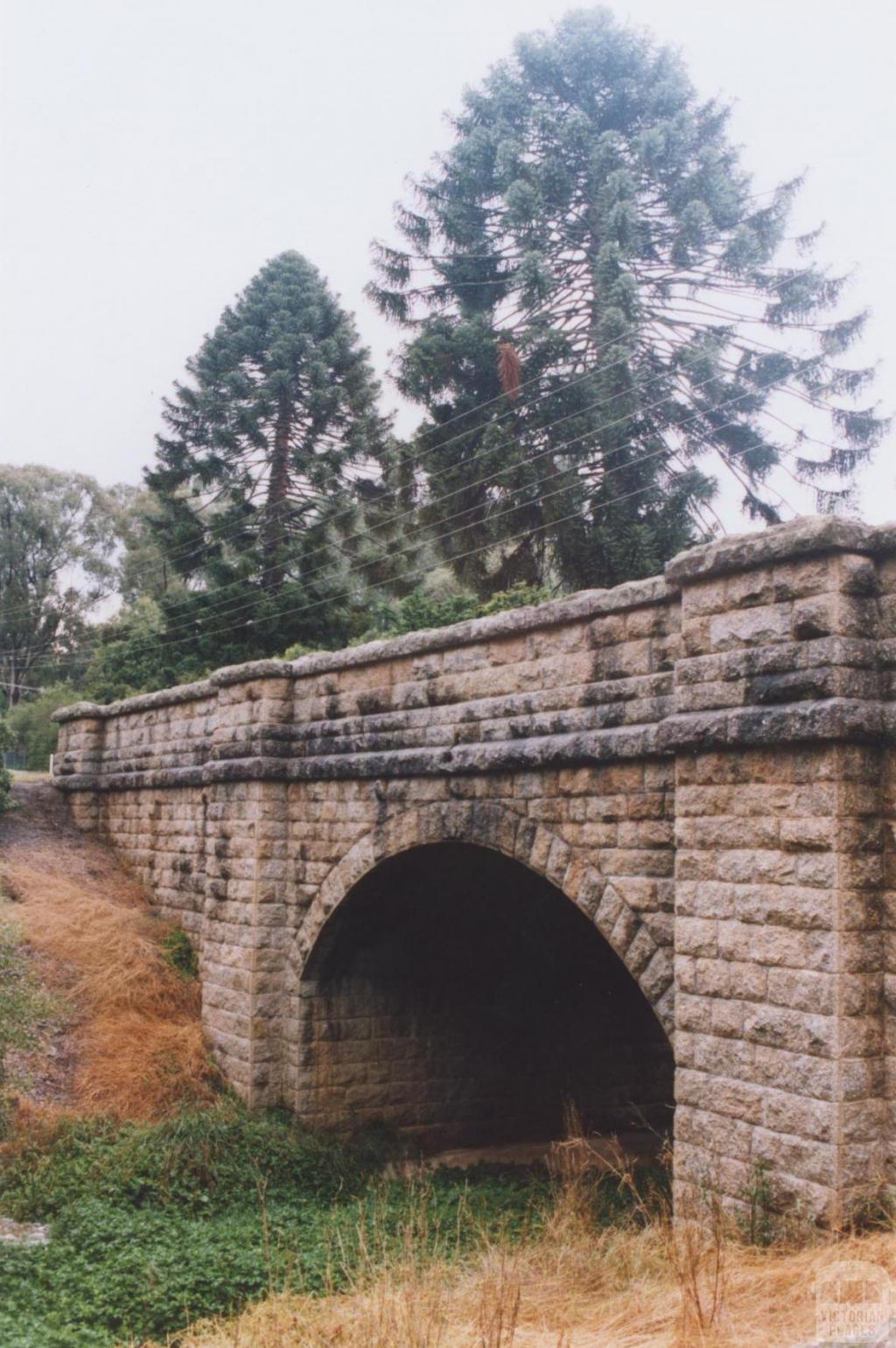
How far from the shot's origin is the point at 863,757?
226 inches

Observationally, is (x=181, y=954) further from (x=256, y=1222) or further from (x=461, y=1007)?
(x=256, y=1222)

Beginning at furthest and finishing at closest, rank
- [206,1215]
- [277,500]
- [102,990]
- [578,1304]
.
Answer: [277,500]
[102,990]
[206,1215]
[578,1304]

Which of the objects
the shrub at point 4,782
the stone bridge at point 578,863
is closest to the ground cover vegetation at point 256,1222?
the stone bridge at point 578,863

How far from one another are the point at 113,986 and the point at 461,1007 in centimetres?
341

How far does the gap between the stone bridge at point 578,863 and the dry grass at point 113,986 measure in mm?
447

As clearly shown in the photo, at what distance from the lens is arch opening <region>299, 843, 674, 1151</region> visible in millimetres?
10539

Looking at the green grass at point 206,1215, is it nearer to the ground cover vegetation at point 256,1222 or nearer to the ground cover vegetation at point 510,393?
the ground cover vegetation at point 256,1222

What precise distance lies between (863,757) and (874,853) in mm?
445

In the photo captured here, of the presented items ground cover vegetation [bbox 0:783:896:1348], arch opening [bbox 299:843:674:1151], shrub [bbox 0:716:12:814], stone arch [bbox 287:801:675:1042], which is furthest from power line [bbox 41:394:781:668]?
stone arch [bbox 287:801:675:1042]

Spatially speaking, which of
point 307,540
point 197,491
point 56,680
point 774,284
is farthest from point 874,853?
point 56,680

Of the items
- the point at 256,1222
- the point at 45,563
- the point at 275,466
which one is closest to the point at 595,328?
the point at 275,466

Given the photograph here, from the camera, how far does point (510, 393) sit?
838 inches

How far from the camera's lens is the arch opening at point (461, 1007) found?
10539 millimetres

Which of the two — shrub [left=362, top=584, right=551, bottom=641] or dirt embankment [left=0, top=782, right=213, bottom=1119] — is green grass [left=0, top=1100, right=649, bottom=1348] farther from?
shrub [left=362, top=584, right=551, bottom=641]
